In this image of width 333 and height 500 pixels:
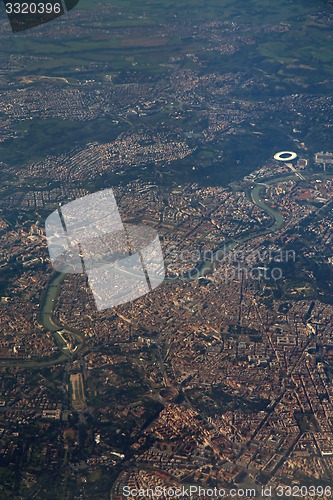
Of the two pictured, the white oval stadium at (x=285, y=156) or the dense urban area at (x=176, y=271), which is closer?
the dense urban area at (x=176, y=271)

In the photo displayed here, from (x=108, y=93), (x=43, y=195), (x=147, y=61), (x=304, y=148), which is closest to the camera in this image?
(x=43, y=195)

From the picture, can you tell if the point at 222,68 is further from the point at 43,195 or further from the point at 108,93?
the point at 43,195

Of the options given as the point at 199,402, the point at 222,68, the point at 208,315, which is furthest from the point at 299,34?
the point at 199,402

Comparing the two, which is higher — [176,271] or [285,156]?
[176,271]

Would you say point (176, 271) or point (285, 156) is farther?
point (285, 156)

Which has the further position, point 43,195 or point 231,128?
point 231,128

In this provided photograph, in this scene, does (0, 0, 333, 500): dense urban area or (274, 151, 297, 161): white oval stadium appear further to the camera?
(274, 151, 297, 161): white oval stadium

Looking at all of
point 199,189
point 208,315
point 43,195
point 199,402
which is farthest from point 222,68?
point 199,402

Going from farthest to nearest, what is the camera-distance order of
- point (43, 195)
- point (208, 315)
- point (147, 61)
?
point (147, 61)
point (43, 195)
point (208, 315)
